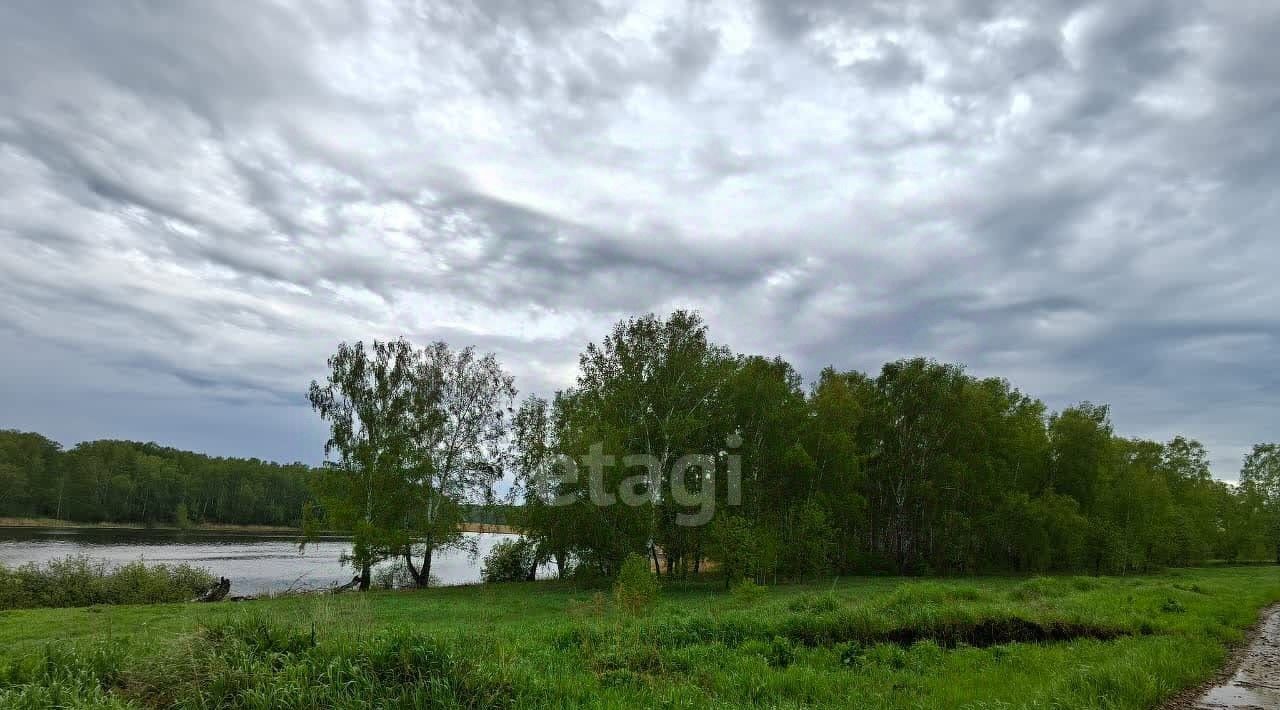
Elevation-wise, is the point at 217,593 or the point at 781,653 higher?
the point at 781,653

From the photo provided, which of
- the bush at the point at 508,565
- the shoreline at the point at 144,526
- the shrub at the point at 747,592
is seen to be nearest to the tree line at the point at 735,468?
the bush at the point at 508,565

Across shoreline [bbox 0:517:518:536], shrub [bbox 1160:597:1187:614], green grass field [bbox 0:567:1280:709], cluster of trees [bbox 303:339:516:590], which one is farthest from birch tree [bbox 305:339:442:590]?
shoreline [bbox 0:517:518:536]

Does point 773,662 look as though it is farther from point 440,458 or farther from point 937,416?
point 937,416

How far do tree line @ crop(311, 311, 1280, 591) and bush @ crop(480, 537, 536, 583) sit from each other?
515cm

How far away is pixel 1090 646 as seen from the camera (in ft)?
42.8

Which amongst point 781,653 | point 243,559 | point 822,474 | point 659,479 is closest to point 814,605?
point 781,653

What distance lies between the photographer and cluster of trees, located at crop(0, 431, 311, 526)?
10356 centimetres

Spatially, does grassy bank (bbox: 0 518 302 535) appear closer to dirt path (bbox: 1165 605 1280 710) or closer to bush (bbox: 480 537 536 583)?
bush (bbox: 480 537 536 583)

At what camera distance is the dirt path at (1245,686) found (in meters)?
8.87

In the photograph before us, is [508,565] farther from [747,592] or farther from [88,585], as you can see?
[747,592]

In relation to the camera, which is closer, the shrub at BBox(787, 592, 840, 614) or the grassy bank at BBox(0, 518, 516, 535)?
the shrub at BBox(787, 592, 840, 614)

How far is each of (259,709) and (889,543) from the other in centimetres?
4875

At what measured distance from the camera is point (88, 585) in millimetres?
30375

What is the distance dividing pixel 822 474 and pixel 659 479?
1200cm
